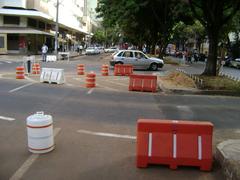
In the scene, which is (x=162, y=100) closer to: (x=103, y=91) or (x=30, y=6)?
(x=103, y=91)

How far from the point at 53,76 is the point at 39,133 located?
40.3 ft

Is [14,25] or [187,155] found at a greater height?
[14,25]

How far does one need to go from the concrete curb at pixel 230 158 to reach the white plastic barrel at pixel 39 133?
3.05m

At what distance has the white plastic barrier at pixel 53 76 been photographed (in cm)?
1911

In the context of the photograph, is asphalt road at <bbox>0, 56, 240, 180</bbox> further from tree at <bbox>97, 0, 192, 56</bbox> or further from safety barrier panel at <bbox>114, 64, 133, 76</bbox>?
tree at <bbox>97, 0, 192, 56</bbox>

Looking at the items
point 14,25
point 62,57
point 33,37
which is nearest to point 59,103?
point 62,57

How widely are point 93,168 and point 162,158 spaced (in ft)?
3.77

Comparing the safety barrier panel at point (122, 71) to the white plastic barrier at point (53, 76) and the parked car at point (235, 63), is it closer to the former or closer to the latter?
the white plastic barrier at point (53, 76)

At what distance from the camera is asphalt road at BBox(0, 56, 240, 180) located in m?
6.45

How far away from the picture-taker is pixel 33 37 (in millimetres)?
61062

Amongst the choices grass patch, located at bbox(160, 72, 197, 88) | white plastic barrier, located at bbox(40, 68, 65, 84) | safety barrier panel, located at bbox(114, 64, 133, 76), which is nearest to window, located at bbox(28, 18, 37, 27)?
safety barrier panel, located at bbox(114, 64, 133, 76)

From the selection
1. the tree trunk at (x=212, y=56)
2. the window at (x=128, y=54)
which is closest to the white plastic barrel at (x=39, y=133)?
the tree trunk at (x=212, y=56)

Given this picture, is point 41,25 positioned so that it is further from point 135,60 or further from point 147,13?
point 135,60

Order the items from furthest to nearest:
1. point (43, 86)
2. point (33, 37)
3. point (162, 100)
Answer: point (33, 37), point (43, 86), point (162, 100)
